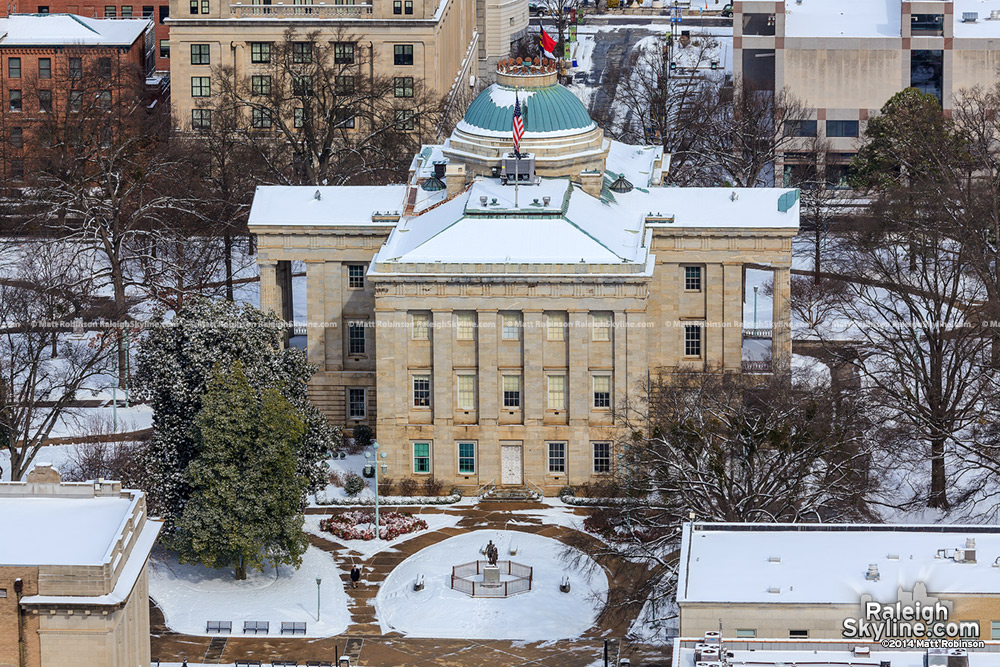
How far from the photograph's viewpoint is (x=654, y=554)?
137125 millimetres

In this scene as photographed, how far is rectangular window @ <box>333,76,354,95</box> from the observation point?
624 ft

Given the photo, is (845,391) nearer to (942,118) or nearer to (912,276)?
(912,276)

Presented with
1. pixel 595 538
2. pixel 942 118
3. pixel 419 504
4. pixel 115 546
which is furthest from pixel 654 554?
pixel 942 118

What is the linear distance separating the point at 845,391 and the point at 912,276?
13.5 metres

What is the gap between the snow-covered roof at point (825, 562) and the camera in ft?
382

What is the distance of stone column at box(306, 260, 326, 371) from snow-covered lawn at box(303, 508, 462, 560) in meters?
13.5

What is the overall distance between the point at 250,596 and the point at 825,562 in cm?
3096

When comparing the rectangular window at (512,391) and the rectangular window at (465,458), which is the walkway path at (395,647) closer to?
the rectangular window at (465,458)

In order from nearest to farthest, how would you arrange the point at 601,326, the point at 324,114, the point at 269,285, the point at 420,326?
the point at 601,326 → the point at 420,326 → the point at 269,285 → the point at 324,114

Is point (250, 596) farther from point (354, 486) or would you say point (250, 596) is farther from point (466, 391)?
point (466, 391)

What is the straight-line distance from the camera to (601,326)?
492ft

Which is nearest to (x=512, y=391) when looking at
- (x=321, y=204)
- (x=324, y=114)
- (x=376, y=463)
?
(x=376, y=463)

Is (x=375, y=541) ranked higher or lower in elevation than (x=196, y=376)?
lower

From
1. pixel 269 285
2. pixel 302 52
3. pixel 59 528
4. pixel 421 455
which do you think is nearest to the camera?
pixel 59 528
